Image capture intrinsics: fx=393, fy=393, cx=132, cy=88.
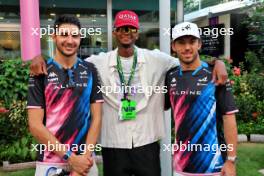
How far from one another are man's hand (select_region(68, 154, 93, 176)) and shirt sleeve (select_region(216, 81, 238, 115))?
42.1 inches

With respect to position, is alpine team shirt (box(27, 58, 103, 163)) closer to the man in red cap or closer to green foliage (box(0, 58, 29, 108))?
the man in red cap

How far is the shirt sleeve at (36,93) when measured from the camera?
283cm

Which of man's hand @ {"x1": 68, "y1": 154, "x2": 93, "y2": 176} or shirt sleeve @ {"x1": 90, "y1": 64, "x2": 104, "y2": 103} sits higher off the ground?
shirt sleeve @ {"x1": 90, "y1": 64, "x2": 104, "y2": 103}

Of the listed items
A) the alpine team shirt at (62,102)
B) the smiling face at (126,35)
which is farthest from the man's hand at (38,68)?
the smiling face at (126,35)

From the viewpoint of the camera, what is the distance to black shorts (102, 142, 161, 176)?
3283 millimetres

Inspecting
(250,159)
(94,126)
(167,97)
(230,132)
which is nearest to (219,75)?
(230,132)

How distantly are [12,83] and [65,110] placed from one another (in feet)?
14.0

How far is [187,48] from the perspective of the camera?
3.00 meters

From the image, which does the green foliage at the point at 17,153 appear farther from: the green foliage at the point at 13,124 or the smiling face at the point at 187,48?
the smiling face at the point at 187,48

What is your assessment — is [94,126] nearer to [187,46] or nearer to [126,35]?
[126,35]

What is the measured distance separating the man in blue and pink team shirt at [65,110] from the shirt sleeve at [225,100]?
92 cm

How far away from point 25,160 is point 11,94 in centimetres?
138

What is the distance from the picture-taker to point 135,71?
330cm

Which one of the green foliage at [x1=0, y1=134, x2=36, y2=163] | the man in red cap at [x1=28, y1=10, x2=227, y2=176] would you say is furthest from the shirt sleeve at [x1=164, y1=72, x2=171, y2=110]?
the green foliage at [x1=0, y1=134, x2=36, y2=163]
